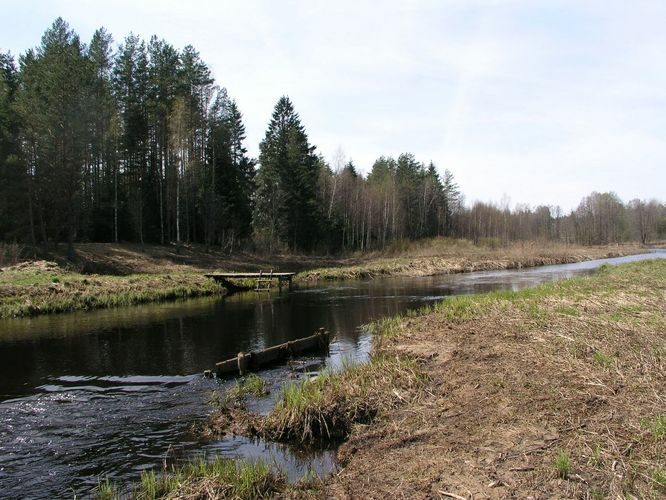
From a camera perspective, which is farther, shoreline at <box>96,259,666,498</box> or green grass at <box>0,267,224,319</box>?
green grass at <box>0,267,224,319</box>

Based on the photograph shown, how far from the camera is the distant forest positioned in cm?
3662

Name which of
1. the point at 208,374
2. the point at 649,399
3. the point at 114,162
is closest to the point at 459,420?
the point at 649,399

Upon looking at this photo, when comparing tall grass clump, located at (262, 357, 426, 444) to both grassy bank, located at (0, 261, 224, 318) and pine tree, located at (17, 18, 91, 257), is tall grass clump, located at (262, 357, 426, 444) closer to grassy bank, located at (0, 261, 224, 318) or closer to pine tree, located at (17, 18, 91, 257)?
grassy bank, located at (0, 261, 224, 318)

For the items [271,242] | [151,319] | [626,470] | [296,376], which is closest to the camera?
[626,470]

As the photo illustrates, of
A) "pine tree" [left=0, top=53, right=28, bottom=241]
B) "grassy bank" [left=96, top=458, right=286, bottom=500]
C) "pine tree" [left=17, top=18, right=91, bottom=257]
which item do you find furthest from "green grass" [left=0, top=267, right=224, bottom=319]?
"grassy bank" [left=96, top=458, right=286, bottom=500]

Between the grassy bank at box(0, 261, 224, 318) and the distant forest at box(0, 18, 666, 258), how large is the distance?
743cm

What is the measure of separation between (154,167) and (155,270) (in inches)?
684

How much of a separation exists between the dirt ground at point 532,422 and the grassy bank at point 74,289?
68.9 ft

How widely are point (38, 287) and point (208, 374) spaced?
60.2ft

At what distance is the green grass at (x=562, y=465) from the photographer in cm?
575

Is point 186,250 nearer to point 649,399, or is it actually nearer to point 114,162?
point 114,162

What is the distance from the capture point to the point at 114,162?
47250mm

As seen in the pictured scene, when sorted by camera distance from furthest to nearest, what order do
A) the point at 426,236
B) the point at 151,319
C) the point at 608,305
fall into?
1. the point at 426,236
2. the point at 151,319
3. the point at 608,305

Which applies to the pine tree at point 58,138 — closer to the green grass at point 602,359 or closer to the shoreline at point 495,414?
the shoreline at point 495,414
